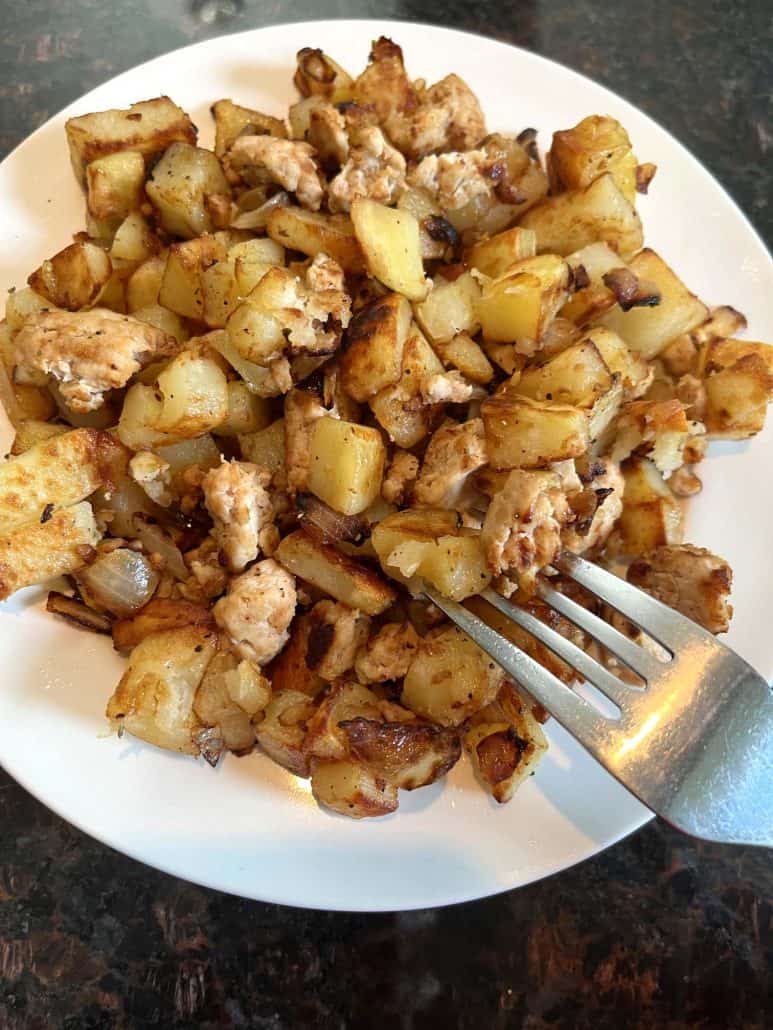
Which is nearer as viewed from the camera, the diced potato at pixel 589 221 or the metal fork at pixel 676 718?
the metal fork at pixel 676 718

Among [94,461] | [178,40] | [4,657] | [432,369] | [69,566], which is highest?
[178,40]

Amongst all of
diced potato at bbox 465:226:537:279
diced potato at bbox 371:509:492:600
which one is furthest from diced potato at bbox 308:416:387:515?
diced potato at bbox 465:226:537:279

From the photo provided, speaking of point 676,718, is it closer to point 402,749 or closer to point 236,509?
point 402,749

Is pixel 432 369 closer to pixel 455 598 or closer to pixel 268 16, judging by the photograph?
pixel 455 598

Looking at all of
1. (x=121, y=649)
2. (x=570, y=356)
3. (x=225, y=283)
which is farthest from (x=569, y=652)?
(x=225, y=283)

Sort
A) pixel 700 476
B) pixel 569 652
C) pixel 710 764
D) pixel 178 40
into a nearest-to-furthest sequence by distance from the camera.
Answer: pixel 710 764
pixel 569 652
pixel 700 476
pixel 178 40

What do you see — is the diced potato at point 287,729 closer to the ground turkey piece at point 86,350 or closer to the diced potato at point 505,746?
the diced potato at point 505,746

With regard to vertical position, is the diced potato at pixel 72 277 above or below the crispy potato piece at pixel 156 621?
above

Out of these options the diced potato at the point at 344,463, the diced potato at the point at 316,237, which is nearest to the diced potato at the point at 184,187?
the diced potato at the point at 316,237
